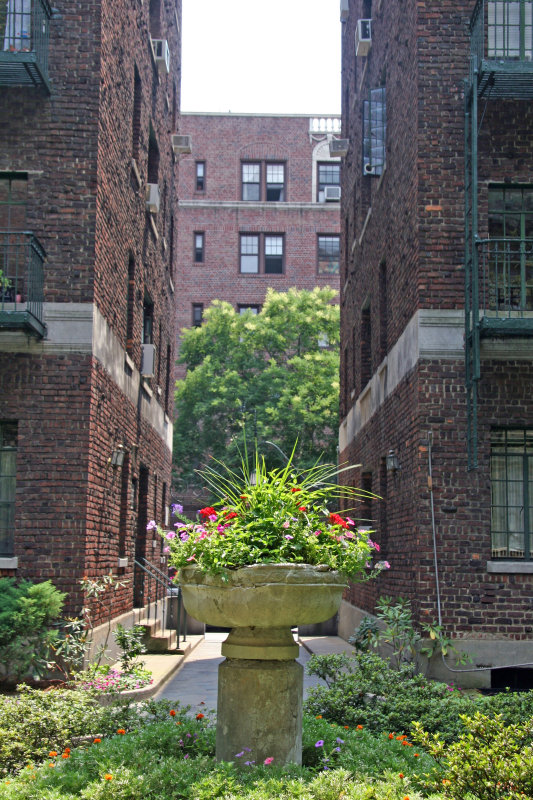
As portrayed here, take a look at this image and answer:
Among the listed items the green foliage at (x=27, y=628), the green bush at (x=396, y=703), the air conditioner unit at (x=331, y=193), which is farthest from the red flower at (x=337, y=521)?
the air conditioner unit at (x=331, y=193)

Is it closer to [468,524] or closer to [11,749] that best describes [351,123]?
[468,524]

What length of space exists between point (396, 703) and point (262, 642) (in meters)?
3.13

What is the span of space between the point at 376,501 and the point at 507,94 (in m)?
7.71

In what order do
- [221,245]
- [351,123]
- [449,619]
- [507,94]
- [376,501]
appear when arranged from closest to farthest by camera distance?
[449,619] → [507,94] → [376,501] → [351,123] → [221,245]

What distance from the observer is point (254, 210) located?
44.6 metres

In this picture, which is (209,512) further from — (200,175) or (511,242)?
(200,175)

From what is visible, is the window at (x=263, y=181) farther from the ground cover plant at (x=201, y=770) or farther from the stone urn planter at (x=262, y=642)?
the stone urn planter at (x=262, y=642)

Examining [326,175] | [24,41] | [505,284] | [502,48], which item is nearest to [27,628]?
[505,284]

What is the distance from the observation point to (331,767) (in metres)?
6.61

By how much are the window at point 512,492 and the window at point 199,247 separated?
33.6 m

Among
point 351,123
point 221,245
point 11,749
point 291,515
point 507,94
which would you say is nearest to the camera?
point 291,515

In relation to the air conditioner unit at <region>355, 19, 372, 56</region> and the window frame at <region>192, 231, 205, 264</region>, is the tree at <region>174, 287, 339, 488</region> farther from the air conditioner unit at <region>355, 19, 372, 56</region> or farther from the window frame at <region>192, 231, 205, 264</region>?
the air conditioner unit at <region>355, 19, 372, 56</region>

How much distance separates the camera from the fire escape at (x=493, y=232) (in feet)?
38.1

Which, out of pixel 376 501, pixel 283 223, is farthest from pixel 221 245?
pixel 376 501
